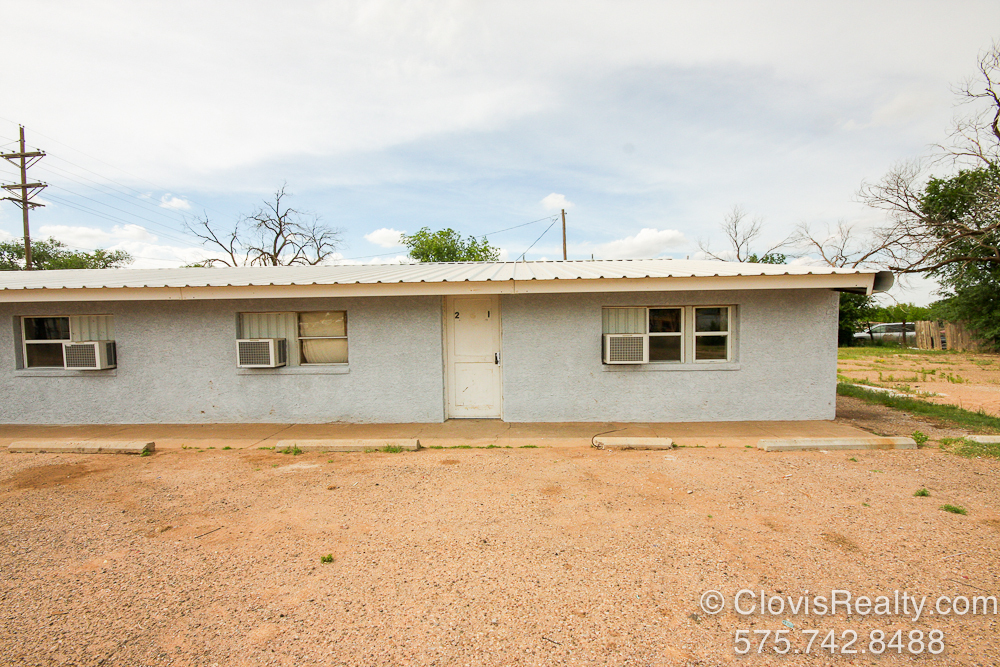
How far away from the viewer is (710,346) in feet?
24.7

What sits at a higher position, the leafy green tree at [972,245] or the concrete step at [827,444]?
the leafy green tree at [972,245]

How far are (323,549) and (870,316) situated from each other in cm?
3613

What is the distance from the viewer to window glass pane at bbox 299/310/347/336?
773 cm

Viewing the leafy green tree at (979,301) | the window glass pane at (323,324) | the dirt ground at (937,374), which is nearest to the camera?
the window glass pane at (323,324)

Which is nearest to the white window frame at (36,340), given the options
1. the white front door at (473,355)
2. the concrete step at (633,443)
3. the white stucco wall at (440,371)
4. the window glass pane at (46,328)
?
the window glass pane at (46,328)

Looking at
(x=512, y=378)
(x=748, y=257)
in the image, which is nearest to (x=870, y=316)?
(x=748, y=257)

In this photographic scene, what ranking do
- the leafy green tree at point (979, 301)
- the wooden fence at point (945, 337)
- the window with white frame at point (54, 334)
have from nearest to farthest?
the window with white frame at point (54, 334)
the leafy green tree at point (979, 301)
the wooden fence at point (945, 337)

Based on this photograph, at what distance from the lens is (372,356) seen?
7504 millimetres

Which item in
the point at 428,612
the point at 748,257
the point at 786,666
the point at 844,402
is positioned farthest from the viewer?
the point at 748,257

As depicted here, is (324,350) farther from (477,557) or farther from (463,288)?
(477,557)

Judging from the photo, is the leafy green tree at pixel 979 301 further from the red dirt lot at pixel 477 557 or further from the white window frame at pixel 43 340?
the white window frame at pixel 43 340

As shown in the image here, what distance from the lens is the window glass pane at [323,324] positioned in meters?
7.73

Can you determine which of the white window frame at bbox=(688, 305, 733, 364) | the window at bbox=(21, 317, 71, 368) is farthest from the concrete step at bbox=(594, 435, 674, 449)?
the window at bbox=(21, 317, 71, 368)

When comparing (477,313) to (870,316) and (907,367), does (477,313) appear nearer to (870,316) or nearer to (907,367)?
(907,367)
